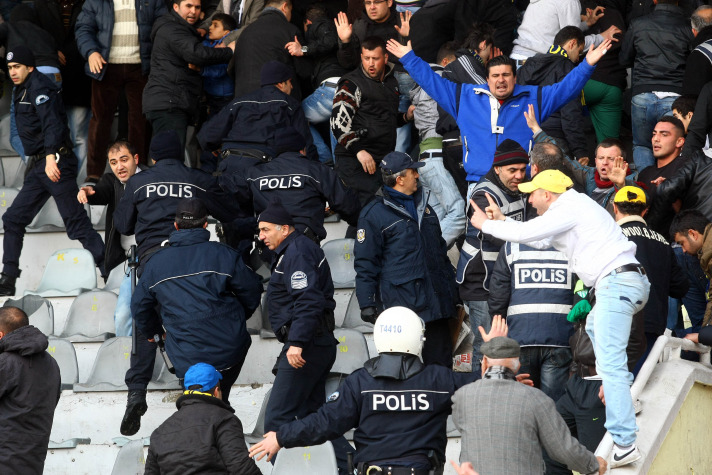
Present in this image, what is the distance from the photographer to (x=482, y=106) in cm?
754

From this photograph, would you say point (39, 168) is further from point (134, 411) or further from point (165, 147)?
point (134, 411)

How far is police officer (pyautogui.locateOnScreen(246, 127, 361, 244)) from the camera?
7.36 metres

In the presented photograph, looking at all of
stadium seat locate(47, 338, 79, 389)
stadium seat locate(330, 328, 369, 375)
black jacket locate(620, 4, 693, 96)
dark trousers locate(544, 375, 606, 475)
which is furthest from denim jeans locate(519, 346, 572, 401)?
black jacket locate(620, 4, 693, 96)

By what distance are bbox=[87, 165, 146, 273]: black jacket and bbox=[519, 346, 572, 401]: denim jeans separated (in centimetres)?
333

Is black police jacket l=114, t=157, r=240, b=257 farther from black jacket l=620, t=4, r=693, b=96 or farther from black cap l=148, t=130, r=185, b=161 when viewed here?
black jacket l=620, t=4, r=693, b=96

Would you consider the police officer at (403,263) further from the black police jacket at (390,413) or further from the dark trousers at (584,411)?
the black police jacket at (390,413)

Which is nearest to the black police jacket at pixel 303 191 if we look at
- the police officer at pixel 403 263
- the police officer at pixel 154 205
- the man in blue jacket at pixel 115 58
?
the police officer at pixel 154 205

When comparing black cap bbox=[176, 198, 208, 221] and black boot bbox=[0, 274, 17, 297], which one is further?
black boot bbox=[0, 274, 17, 297]

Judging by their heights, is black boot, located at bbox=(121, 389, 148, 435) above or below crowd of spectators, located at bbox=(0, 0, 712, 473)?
below

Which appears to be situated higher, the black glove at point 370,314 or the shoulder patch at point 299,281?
the shoulder patch at point 299,281

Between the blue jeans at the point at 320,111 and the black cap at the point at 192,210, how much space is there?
2.19 meters

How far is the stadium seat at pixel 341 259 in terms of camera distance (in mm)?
8227

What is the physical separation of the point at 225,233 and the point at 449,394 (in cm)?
317

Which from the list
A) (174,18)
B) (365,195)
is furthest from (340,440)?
(174,18)
